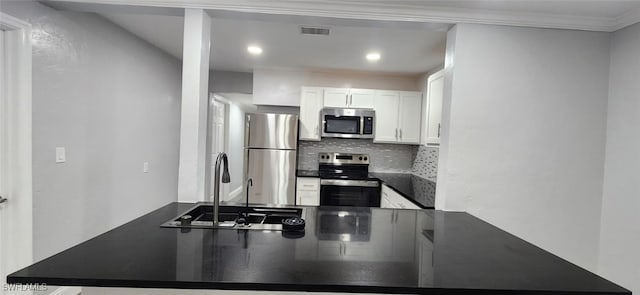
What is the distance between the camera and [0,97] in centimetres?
184

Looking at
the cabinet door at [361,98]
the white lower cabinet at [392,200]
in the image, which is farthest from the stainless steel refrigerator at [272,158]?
the white lower cabinet at [392,200]

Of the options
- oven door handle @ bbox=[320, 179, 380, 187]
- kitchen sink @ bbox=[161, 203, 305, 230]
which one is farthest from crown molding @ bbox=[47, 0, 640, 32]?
oven door handle @ bbox=[320, 179, 380, 187]

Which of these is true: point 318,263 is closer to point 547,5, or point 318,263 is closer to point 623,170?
point 547,5

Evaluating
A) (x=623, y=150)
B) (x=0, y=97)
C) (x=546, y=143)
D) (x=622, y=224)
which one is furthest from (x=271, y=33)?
(x=622, y=224)

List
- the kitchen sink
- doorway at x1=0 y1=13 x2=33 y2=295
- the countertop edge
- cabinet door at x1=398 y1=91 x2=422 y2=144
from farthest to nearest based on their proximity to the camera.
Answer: cabinet door at x1=398 y1=91 x2=422 y2=144, doorway at x1=0 y1=13 x2=33 y2=295, the kitchen sink, the countertop edge

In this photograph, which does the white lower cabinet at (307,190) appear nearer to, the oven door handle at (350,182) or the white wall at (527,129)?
the oven door handle at (350,182)

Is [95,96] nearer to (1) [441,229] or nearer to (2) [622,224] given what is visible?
(1) [441,229]

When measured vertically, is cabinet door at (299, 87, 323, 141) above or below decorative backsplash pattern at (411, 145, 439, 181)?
above

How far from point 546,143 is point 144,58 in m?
3.87

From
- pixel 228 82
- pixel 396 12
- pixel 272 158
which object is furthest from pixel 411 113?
pixel 228 82

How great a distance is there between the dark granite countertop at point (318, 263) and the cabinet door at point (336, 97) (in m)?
2.63

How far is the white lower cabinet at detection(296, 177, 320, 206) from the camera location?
3.67 metres

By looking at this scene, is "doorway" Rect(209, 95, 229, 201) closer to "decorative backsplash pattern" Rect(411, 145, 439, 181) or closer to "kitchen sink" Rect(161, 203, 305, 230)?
"kitchen sink" Rect(161, 203, 305, 230)

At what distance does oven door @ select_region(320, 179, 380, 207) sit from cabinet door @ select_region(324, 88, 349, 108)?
1062 millimetres
